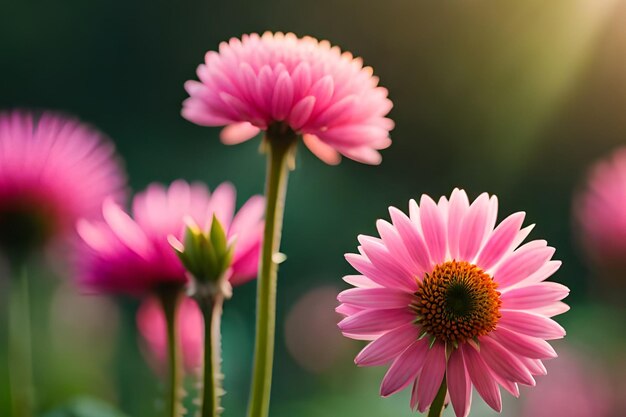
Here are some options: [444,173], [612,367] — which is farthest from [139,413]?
[444,173]

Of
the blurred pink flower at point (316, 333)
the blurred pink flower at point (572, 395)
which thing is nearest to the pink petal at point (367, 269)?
the blurred pink flower at point (572, 395)

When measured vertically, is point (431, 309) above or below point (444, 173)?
below

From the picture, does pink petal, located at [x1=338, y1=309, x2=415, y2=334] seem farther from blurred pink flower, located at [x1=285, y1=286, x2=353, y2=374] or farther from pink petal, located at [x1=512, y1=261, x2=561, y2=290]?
blurred pink flower, located at [x1=285, y1=286, x2=353, y2=374]

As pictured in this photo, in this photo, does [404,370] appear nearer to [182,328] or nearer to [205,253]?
[205,253]

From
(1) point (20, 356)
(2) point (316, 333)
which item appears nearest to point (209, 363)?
(1) point (20, 356)

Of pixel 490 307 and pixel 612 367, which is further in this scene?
pixel 612 367

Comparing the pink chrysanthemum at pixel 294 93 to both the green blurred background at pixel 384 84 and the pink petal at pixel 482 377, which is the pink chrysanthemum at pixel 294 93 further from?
the green blurred background at pixel 384 84

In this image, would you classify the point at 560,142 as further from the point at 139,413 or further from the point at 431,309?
the point at 431,309
